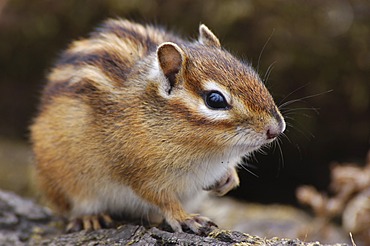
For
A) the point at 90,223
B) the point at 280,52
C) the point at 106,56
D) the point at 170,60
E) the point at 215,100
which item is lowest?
the point at 90,223

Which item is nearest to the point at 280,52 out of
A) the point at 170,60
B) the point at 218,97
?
the point at 170,60

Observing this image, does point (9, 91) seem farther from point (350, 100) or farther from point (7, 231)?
point (350, 100)

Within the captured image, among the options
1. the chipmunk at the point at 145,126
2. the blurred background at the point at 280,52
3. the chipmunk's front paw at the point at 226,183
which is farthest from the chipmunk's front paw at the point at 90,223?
the blurred background at the point at 280,52

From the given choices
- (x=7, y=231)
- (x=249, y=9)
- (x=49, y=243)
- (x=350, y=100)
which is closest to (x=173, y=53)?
(x=49, y=243)

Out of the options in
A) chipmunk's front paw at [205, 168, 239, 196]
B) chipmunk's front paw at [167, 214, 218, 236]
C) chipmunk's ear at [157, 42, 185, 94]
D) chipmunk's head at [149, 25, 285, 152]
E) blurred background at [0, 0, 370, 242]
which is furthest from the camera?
blurred background at [0, 0, 370, 242]

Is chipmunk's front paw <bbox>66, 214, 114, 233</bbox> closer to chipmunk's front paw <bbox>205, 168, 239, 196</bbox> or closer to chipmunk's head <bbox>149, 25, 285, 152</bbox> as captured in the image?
chipmunk's front paw <bbox>205, 168, 239, 196</bbox>

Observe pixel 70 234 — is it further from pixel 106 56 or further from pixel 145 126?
pixel 106 56

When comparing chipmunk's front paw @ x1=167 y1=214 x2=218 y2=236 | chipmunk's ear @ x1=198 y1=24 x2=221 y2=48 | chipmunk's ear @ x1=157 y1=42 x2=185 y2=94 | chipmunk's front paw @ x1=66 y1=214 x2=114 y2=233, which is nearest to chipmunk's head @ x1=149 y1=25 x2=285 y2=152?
chipmunk's ear @ x1=157 y1=42 x2=185 y2=94
